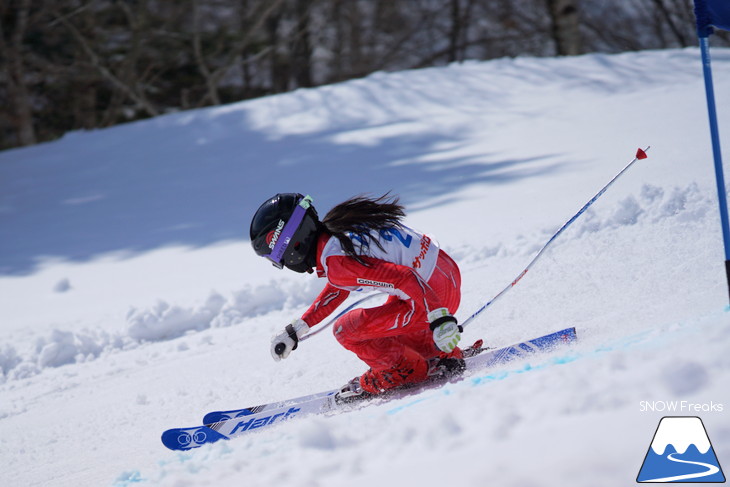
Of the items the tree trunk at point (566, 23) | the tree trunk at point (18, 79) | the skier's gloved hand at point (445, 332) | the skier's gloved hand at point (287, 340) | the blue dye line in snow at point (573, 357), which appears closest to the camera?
the blue dye line in snow at point (573, 357)

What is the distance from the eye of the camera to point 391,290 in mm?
3471

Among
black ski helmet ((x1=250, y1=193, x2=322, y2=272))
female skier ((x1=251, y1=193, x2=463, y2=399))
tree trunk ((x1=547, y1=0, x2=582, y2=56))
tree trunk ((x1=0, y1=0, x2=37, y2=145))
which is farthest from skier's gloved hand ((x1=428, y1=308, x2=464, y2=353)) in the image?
tree trunk ((x1=0, y1=0, x2=37, y2=145))

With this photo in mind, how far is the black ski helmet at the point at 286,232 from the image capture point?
352 centimetres

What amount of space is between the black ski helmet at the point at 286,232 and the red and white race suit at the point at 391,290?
0.24 ft

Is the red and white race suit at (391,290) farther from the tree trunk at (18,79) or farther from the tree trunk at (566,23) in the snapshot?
the tree trunk at (18,79)

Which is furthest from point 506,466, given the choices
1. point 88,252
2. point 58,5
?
point 58,5

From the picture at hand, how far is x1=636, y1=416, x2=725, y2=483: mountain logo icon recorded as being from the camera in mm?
2031

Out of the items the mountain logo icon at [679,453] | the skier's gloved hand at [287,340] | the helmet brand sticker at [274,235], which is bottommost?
the mountain logo icon at [679,453]

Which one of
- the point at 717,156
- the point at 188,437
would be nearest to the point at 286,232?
the point at 188,437

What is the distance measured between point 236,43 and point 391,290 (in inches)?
667

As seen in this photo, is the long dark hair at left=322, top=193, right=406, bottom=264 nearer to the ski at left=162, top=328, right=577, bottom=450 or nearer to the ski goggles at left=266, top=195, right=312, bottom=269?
the ski goggles at left=266, top=195, right=312, bottom=269

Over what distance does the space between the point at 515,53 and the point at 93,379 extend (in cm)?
2053

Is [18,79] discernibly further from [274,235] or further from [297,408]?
[297,408]

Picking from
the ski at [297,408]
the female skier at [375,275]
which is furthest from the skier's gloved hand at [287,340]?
the ski at [297,408]
